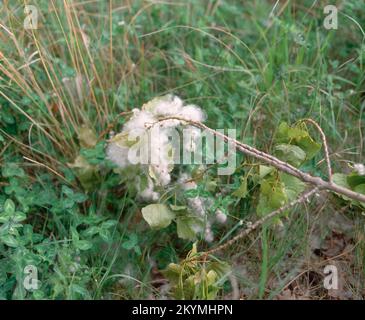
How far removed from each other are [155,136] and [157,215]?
10.1 inches

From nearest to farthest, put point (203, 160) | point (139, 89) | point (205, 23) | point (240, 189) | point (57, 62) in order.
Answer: point (240, 189)
point (203, 160)
point (57, 62)
point (139, 89)
point (205, 23)

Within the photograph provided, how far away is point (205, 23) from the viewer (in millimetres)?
2975

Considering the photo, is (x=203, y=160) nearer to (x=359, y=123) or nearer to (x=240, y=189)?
(x=240, y=189)

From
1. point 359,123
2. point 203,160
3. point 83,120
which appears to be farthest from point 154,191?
point 359,123

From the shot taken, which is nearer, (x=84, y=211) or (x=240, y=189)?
(x=240, y=189)


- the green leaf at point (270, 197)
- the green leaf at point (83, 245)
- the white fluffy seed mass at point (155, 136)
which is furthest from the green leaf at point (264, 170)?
the green leaf at point (83, 245)

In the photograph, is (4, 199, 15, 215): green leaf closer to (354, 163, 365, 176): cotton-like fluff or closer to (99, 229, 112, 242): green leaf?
(99, 229, 112, 242): green leaf

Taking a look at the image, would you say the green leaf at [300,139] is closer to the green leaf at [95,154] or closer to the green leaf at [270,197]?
the green leaf at [270,197]

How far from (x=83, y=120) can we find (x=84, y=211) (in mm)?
371

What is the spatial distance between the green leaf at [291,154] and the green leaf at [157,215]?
0.42 meters

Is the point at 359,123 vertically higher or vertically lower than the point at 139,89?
lower

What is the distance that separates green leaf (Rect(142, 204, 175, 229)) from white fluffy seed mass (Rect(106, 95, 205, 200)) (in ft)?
0.29

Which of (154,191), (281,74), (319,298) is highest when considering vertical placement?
(281,74)

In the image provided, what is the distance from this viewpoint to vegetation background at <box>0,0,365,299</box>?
7.11 ft
